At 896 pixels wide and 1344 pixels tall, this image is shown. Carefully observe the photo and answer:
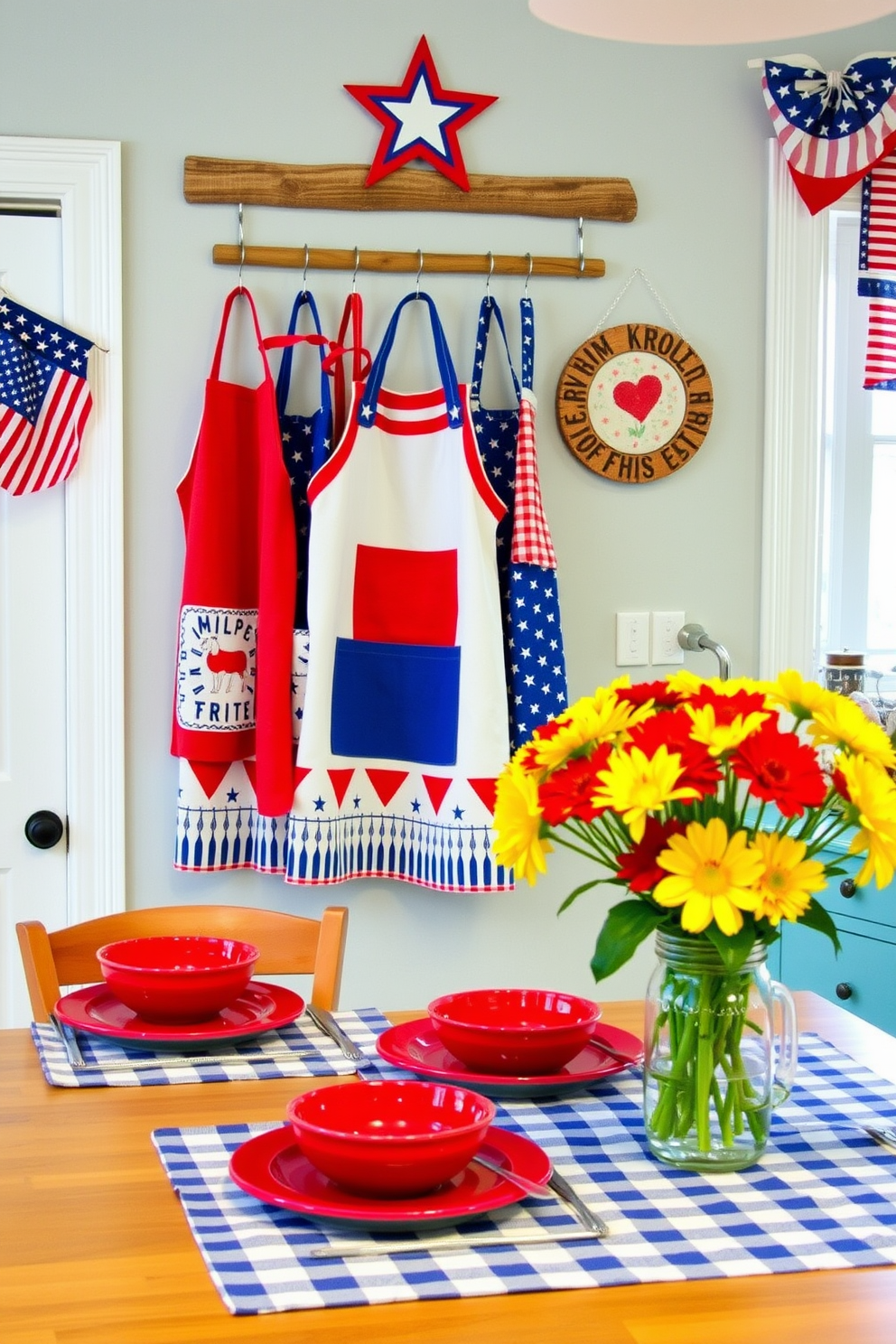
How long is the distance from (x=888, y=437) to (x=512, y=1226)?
103 inches

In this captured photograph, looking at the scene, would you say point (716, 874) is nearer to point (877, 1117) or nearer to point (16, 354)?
point (877, 1117)

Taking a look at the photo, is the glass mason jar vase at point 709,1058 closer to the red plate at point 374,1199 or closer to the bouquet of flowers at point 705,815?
the bouquet of flowers at point 705,815

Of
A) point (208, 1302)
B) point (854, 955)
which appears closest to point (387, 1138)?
point (208, 1302)

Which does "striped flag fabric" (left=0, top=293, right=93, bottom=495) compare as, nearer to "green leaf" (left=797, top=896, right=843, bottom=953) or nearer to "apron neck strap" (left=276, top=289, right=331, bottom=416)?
"apron neck strap" (left=276, top=289, right=331, bottom=416)

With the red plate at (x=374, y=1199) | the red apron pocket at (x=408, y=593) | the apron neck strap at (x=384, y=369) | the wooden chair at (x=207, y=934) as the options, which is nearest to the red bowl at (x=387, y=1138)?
the red plate at (x=374, y=1199)

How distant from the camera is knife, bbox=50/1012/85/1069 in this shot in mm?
1367

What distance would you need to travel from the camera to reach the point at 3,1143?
1.17 meters

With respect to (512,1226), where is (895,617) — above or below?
above

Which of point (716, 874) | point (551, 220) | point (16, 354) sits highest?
point (551, 220)

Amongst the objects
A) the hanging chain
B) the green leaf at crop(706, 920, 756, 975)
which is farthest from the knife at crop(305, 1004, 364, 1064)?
the hanging chain

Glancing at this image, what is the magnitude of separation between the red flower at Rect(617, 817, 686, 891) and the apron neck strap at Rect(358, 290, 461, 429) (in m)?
1.54

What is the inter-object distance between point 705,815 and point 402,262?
173 cm

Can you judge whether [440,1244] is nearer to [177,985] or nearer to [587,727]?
[587,727]

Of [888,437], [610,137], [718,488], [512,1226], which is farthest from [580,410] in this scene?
[512,1226]
